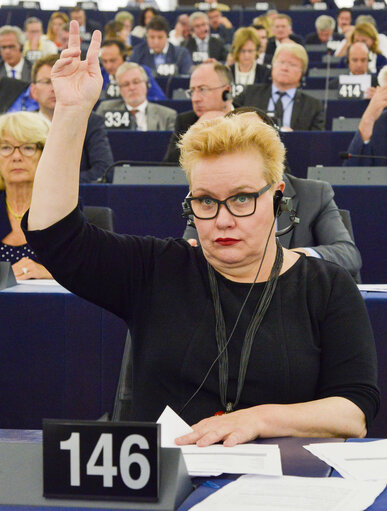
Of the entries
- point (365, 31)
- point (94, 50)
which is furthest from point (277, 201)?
point (365, 31)

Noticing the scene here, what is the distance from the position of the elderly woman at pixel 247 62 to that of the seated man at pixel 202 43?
3.17 m

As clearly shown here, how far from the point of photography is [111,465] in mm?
1129

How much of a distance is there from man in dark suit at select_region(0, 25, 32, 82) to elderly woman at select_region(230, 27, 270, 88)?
7.54 ft

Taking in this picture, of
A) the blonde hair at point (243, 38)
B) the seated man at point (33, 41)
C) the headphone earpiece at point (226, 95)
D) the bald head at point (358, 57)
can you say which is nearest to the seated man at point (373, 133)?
the headphone earpiece at point (226, 95)

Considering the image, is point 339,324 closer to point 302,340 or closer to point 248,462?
point 302,340

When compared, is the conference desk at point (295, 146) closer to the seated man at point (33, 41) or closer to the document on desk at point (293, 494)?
the document on desk at point (293, 494)

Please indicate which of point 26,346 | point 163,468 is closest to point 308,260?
point 163,468

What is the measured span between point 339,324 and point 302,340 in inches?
2.9

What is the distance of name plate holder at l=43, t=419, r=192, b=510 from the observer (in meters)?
1.12

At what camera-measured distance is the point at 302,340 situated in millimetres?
1626

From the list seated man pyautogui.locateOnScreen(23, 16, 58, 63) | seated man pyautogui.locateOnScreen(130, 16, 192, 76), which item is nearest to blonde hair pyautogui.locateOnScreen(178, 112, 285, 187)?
seated man pyautogui.locateOnScreen(130, 16, 192, 76)

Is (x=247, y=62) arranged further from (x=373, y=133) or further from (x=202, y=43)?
(x=202, y=43)

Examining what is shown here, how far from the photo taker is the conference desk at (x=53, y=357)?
104 inches

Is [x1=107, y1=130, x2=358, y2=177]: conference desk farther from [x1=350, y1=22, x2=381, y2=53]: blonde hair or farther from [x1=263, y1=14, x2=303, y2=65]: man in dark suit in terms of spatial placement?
[x1=263, y1=14, x2=303, y2=65]: man in dark suit
